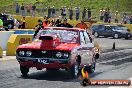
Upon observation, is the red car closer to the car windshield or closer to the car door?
the car windshield

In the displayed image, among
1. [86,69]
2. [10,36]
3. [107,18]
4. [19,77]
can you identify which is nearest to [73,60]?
[19,77]

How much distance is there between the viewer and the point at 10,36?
24484mm

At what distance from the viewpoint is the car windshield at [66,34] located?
14763mm

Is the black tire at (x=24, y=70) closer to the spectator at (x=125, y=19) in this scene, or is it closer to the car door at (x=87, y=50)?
the car door at (x=87, y=50)

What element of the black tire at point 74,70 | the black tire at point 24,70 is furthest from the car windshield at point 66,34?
the black tire at point 24,70

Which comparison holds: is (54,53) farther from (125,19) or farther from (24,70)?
(125,19)

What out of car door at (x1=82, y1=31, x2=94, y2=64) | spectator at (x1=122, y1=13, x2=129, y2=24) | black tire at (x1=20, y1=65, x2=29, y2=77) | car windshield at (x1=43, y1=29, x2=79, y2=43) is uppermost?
car windshield at (x1=43, y1=29, x2=79, y2=43)

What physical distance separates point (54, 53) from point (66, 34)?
150cm

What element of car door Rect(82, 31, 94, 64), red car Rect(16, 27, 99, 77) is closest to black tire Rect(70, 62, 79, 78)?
red car Rect(16, 27, 99, 77)

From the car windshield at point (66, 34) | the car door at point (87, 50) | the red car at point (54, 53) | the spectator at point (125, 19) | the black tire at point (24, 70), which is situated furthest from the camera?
the spectator at point (125, 19)

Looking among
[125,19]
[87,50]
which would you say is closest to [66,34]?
[87,50]

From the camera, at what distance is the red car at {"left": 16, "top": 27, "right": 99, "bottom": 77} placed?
1365cm

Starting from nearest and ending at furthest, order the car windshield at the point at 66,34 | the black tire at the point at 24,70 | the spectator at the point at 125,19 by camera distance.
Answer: the black tire at the point at 24,70, the car windshield at the point at 66,34, the spectator at the point at 125,19

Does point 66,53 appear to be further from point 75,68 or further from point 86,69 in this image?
point 86,69
